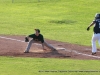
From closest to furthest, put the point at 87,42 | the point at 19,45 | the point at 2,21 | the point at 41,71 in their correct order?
the point at 41,71 < the point at 19,45 < the point at 87,42 < the point at 2,21

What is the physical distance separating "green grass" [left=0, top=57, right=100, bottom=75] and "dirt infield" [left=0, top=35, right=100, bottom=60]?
1166 millimetres

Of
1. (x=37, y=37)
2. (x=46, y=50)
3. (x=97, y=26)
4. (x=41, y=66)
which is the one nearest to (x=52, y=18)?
(x=46, y=50)

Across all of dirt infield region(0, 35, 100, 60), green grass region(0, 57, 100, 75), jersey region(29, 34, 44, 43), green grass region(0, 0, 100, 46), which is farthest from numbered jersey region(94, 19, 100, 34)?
green grass region(0, 0, 100, 46)

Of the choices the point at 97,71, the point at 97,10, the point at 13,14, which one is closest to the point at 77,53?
the point at 97,71

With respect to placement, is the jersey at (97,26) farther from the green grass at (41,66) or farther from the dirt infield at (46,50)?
the green grass at (41,66)

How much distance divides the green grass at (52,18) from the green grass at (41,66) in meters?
6.01

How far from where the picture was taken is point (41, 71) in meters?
15.5

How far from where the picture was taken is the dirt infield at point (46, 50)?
19031 mm

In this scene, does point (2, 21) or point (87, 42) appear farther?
point (2, 21)

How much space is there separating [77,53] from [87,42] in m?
4.04

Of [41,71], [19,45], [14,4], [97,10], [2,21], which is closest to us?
[41,71]

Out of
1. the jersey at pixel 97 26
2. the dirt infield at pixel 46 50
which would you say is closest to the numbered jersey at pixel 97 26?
the jersey at pixel 97 26

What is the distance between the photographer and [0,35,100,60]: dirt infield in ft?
62.4

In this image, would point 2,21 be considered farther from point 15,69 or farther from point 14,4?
point 15,69
